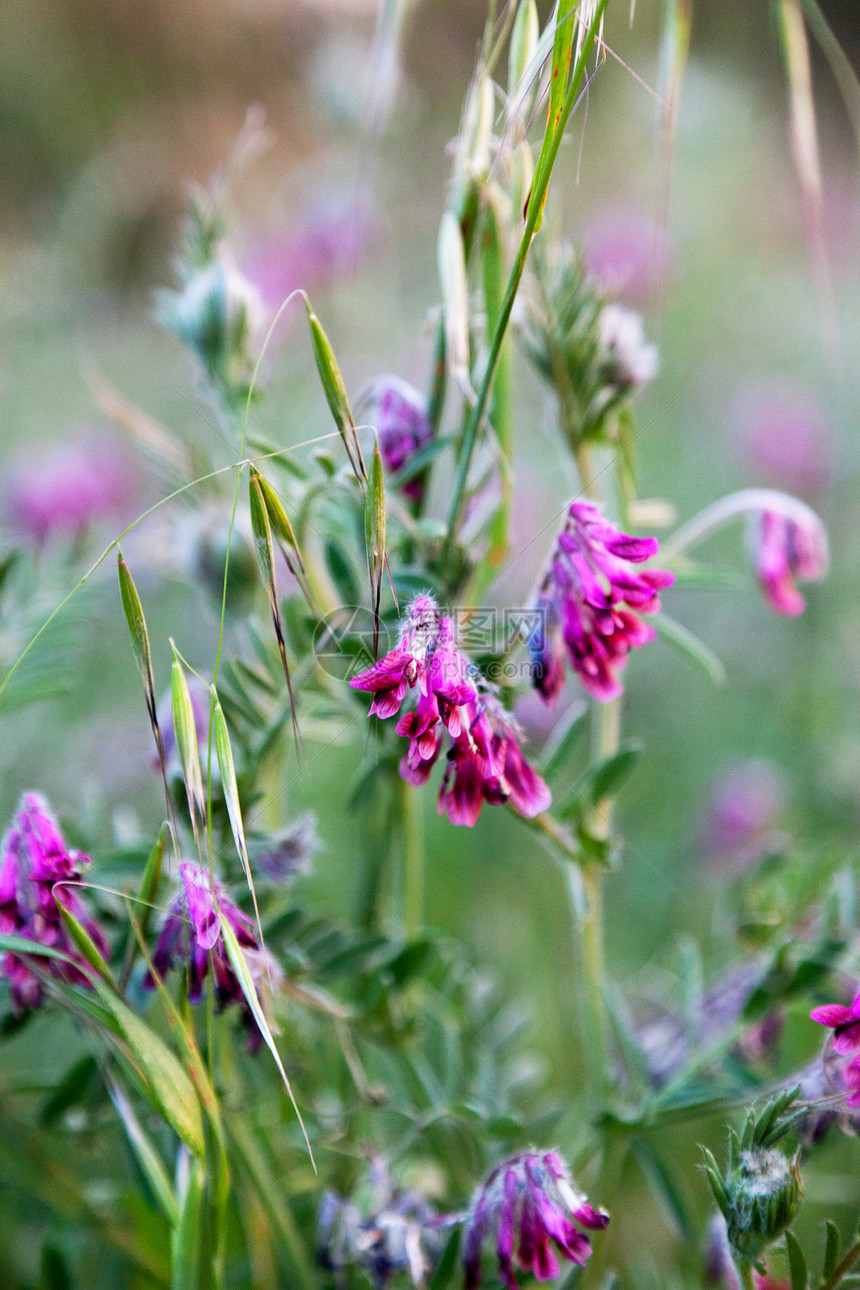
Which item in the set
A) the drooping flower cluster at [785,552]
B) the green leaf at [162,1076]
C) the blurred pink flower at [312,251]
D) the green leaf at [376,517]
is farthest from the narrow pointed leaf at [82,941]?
the blurred pink flower at [312,251]

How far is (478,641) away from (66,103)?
3.97 metres

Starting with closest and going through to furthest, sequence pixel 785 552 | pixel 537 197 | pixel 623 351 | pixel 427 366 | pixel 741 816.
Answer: pixel 537 197, pixel 623 351, pixel 785 552, pixel 427 366, pixel 741 816

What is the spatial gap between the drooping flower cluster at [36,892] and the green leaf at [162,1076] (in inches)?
1.7

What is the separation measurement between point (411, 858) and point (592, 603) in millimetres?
351

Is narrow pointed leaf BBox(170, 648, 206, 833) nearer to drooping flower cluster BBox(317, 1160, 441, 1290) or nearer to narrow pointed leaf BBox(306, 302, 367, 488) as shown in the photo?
narrow pointed leaf BBox(306, 302, 367, 488)

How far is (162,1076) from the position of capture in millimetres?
557

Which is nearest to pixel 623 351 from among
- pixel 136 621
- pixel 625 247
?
pixel 136 621

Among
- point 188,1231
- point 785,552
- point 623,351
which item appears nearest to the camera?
point 188,1231

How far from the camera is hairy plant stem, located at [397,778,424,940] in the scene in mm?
815

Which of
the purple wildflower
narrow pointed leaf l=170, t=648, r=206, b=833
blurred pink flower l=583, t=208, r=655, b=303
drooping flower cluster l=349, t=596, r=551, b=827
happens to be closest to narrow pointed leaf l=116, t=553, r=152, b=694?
narrow pointed leaf l=170, t=648, r=206, b=833

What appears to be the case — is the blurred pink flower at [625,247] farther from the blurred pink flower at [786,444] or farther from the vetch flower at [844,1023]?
the vetch flower at [844,1023]

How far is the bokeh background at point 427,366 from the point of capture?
147cm

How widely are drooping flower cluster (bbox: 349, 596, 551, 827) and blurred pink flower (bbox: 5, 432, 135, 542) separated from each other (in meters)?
1.22

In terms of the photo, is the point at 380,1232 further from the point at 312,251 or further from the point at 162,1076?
the point at 312,251
